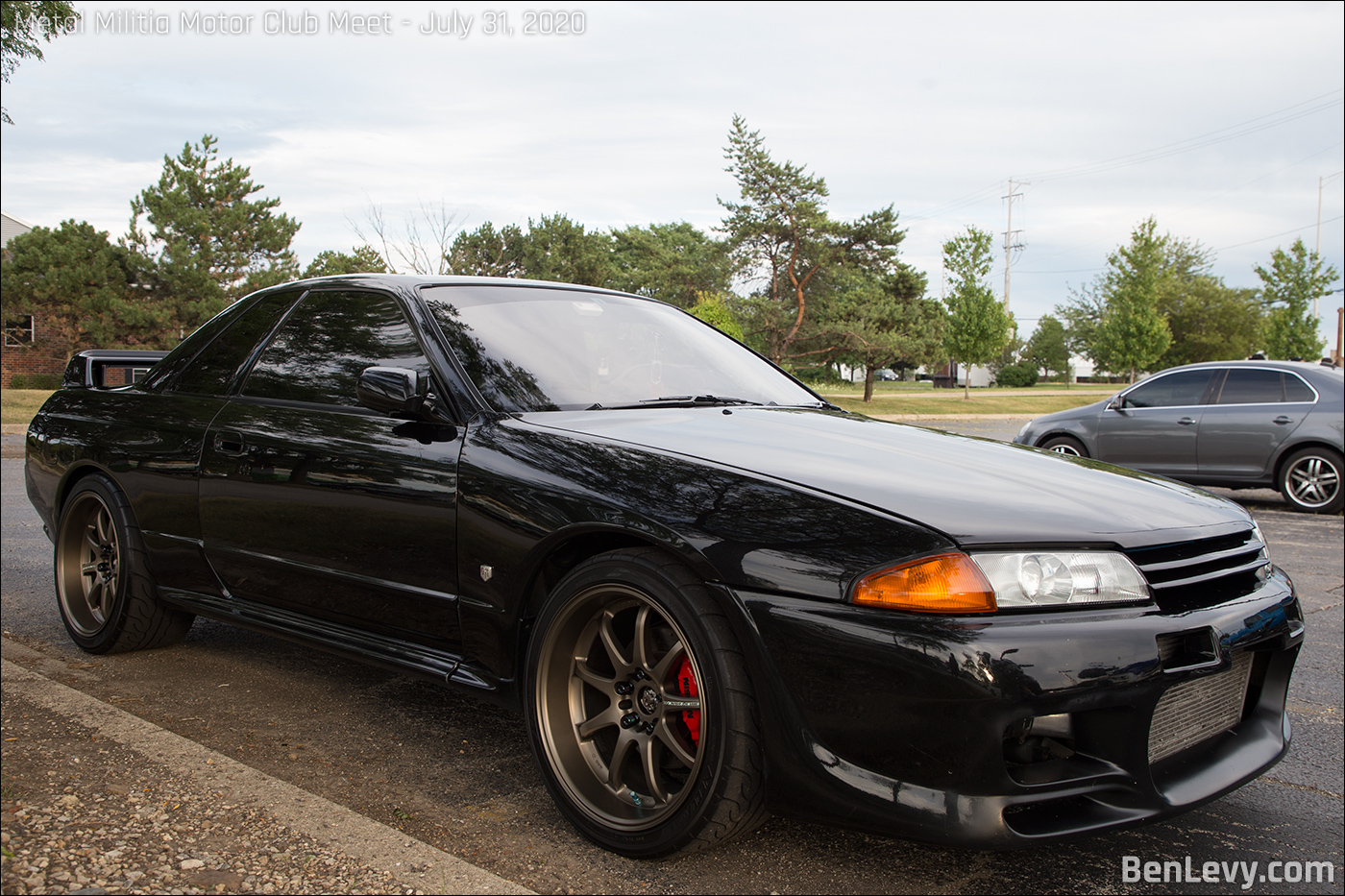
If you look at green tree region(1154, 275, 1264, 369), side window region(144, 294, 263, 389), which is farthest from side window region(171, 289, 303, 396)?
green tree region(1154, 275, 1264, 369)

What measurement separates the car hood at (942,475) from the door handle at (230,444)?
128cm

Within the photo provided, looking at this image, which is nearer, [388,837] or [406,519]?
[388,837]

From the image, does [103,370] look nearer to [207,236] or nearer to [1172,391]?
[1172,391]

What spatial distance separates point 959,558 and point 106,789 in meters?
2.22

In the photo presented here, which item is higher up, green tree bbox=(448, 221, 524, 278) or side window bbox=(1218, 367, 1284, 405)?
green tree bbox=(448, 221, 524, 278)

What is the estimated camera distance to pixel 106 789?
2635mm

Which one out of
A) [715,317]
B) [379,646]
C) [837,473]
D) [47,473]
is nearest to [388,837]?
[379,646]

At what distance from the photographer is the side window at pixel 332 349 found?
132 inches

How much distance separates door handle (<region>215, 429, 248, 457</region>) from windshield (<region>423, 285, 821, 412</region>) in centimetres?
86

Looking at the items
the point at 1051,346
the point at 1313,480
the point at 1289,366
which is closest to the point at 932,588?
the point at 1313,480

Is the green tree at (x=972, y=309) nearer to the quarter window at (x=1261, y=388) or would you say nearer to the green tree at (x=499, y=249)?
the green tree at (x=499, y=249)

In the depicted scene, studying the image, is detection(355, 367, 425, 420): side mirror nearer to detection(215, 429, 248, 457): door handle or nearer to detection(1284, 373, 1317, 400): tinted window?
detection(215, 429, 248, 457): door handle

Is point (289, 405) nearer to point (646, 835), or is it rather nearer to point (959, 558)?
point (646, 835)

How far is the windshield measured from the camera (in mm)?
3127
